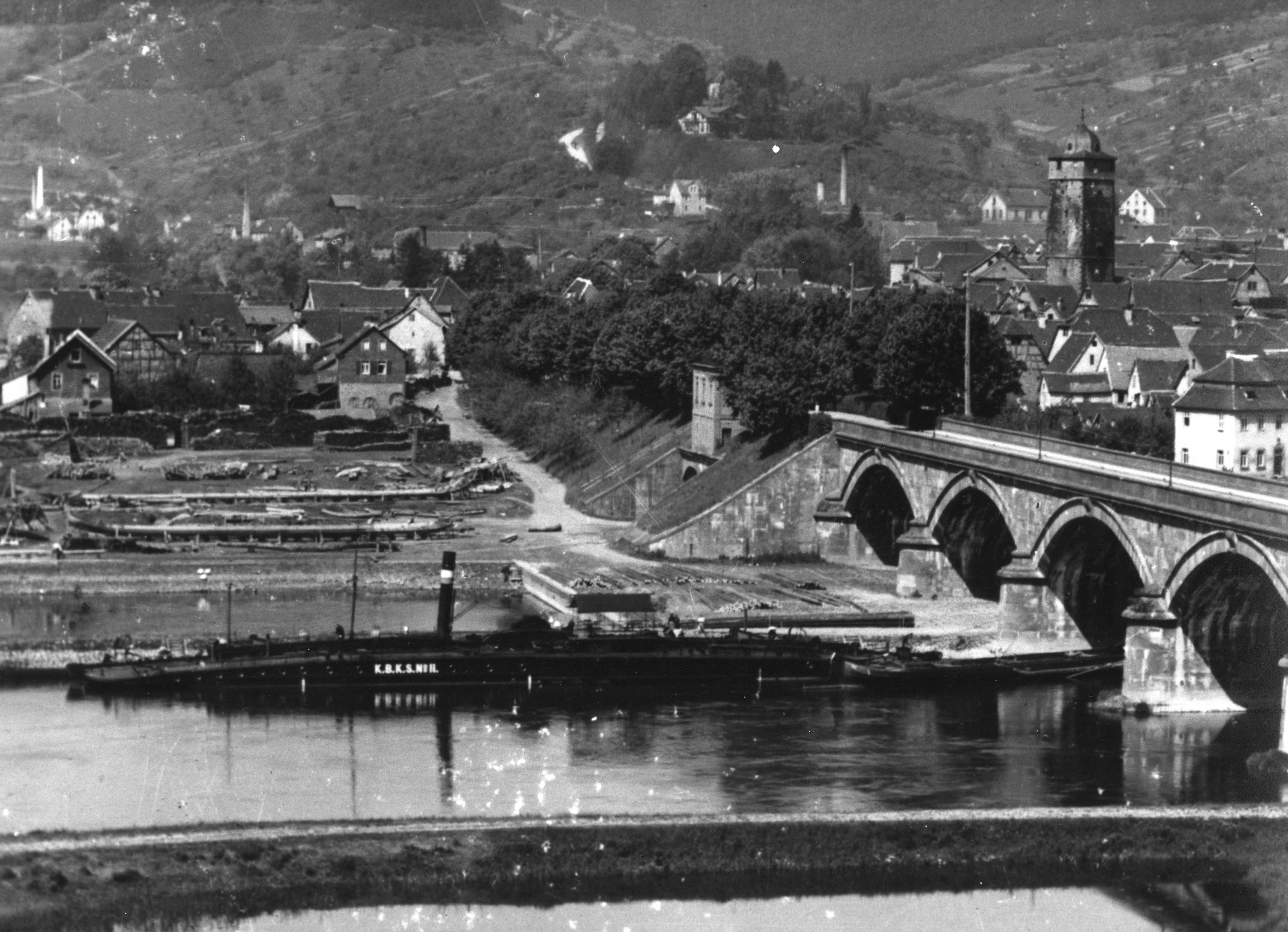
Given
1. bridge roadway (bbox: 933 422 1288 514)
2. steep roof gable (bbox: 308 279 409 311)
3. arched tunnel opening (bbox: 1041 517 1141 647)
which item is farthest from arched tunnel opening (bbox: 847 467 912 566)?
steep roof gable (bbox: 308 279 409 311)

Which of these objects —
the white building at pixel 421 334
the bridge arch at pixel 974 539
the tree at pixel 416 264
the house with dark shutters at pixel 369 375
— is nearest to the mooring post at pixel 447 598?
the bridge arch at pixel 974 539

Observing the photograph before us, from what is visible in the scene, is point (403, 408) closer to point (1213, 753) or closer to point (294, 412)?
point (294, 412)

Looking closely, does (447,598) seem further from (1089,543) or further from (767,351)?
(767,351)

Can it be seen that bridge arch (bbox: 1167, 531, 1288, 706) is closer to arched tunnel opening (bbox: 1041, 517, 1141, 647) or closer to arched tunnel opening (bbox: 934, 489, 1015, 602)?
arched tunnel opening (bbox: 1041, 517, 1141, 647)

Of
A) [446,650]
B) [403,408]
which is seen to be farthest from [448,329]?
[446,650]

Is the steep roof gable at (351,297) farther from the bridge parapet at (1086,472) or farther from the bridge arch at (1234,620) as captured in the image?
the bridge arch at (1234,620)

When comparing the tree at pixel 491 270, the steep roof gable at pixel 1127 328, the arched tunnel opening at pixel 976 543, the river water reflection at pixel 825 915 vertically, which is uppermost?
the tree at pixel 491 270
